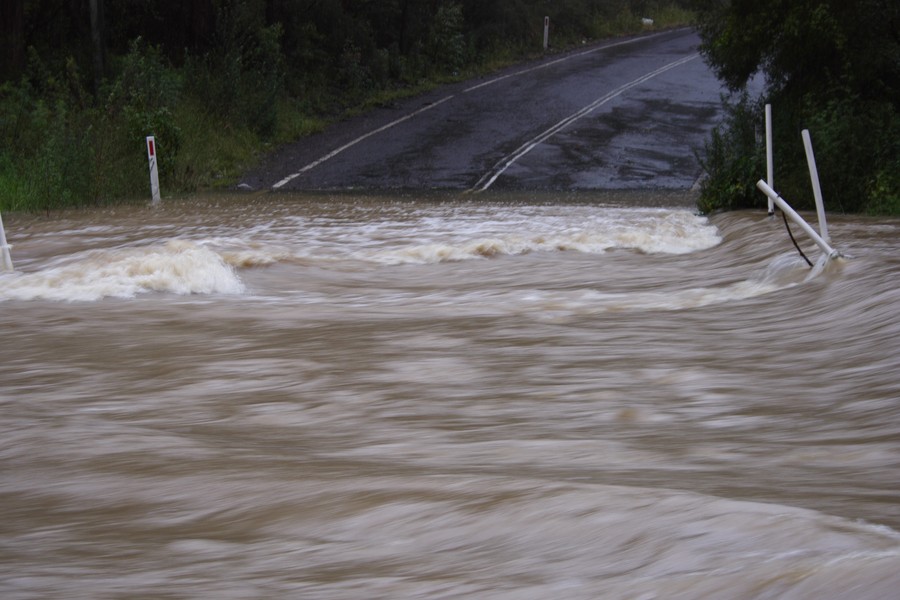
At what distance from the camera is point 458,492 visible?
4156 millimetres

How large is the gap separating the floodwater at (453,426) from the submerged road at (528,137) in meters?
9.95

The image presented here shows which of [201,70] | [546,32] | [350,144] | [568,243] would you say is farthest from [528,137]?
[546,32]

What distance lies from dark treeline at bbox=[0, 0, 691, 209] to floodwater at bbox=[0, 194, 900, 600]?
8221mm

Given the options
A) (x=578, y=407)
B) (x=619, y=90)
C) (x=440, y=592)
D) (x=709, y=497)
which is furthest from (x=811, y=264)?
(x=619, y=90)

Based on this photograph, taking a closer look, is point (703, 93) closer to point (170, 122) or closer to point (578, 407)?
point (170, 122)

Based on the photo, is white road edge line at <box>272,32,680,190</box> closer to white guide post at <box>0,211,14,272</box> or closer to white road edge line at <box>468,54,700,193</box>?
white road edge line at <box>468,54,700,193</box>

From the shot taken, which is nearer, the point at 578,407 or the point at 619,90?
the point at 578,407

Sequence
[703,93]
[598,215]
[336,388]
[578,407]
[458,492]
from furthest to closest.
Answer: [703,93] < [598,215] < [336,388] < [578,407] < [458,492]

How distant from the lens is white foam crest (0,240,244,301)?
9766 mm

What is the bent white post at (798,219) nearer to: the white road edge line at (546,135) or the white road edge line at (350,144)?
the white road edge line at (546,135)

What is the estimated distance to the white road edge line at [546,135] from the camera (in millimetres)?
21000

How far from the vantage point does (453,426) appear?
538cm

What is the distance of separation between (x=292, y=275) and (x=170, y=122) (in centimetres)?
1090

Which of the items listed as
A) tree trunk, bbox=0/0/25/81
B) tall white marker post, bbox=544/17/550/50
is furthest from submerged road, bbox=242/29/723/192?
tree trunk, bbox=0/0/25/81
